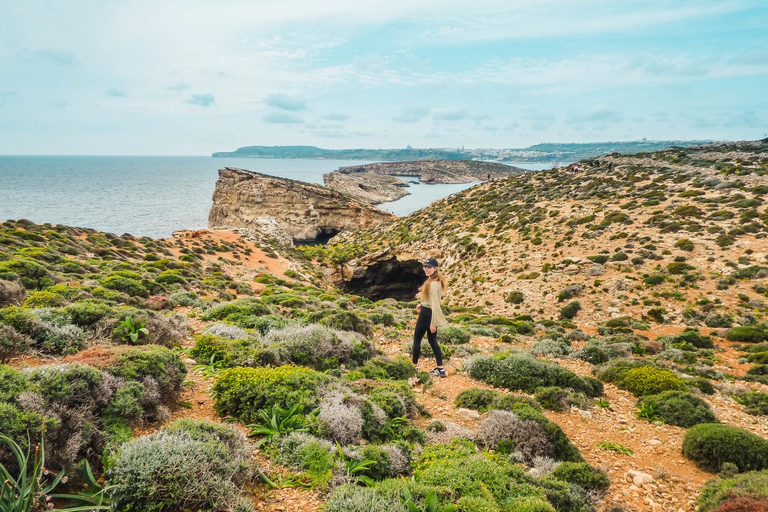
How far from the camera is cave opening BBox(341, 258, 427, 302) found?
37.3 metres

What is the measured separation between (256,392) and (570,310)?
1896 centimetres

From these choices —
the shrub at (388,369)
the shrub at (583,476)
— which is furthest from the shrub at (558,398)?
the shrub at (388,369)

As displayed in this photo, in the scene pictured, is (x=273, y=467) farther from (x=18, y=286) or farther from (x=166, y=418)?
(x=18, y=286)

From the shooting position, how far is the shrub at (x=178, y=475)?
11.1ft

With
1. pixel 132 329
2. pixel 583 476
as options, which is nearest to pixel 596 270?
pixel 583 476

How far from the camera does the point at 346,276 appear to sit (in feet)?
129

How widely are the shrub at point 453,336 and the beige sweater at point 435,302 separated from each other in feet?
12.9

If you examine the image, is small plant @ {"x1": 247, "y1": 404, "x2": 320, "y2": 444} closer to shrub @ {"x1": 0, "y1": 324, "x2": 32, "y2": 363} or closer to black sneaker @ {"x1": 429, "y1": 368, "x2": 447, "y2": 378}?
shrub @ {"x1": 0, "y1": 324, "x2": 32, "y2": 363}

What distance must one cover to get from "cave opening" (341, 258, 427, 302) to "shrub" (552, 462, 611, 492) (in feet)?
104

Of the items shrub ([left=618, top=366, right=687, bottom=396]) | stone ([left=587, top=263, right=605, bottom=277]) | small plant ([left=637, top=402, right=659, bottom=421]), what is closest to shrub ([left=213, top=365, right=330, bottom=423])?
small plant ([left=637, top=402, right=659, bottom=421])

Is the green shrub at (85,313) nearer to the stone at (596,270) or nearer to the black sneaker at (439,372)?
the black sneaker at (439,372)

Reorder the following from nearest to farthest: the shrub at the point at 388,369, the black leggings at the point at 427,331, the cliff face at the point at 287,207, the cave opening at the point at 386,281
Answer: the shrub at the point at 388,369 → the black leggings at the point at 427,331 → the cave opening at the point at 386,281 → the cliff face at the point at 287,207

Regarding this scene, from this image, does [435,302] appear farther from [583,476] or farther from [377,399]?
[583,476]

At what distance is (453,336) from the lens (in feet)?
41.3
